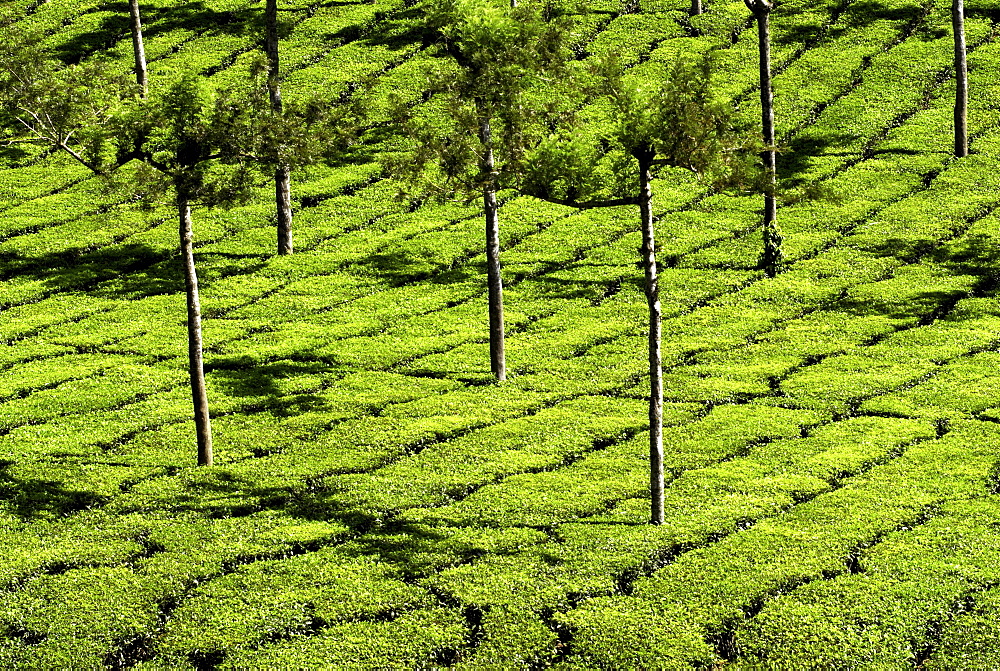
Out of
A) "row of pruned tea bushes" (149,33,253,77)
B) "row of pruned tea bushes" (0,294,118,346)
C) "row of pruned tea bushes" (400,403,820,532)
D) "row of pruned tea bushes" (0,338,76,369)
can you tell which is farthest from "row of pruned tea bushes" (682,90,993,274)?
A: "row of pruned tea bushes" (149,33,253,77)

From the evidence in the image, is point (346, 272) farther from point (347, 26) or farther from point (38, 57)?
point (347, 26)

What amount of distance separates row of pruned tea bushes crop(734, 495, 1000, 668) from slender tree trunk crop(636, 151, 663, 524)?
4343 millimetres

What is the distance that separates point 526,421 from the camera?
33594mm

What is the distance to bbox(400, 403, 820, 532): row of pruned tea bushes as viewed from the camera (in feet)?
92.4

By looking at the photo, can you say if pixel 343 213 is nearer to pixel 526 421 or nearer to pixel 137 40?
pixel 137 40

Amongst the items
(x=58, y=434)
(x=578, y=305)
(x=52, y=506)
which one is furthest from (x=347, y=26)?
(x=52, y=506)

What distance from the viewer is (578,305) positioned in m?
42.6

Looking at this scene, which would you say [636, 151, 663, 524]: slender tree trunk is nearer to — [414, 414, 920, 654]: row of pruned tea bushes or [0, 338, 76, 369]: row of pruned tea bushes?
[414, 414, 920, 654]: row of pruned tea bushes

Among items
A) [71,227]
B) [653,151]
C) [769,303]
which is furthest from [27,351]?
[769,303]

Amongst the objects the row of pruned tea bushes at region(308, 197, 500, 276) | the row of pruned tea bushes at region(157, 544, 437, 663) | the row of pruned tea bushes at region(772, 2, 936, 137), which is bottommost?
the row of pruned tea bushes at region(157, 544, 437, 663)

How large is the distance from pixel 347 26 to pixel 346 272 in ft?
93.6

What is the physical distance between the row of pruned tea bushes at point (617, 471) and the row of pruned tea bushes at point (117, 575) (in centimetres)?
397

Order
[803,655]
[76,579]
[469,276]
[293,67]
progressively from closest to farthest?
[803,655] < [76,579] < [469,276] < [293,67]

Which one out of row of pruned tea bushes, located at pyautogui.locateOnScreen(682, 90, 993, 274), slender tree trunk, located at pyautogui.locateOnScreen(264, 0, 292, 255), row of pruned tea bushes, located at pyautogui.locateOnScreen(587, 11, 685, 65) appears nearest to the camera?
row of pruned tea bushes, located at pyautogui.locateOnScreen(682, 90, 993, 274)
